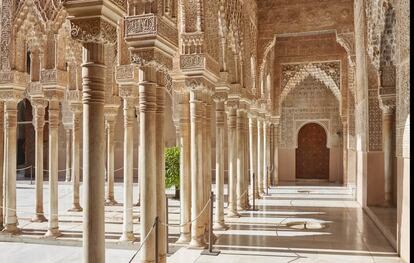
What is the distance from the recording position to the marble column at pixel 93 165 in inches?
140

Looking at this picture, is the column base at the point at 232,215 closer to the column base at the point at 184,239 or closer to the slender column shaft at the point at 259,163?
the column base at the point at 184,239

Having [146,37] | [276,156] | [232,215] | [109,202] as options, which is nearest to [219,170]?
[232,215]

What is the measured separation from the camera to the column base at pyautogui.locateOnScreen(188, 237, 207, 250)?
622 cm

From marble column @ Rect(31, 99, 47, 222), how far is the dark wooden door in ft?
40.5

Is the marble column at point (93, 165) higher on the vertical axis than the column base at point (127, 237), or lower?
higher

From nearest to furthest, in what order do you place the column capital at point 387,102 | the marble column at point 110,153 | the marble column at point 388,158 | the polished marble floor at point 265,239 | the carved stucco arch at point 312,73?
the polished marble floor at point 265,239 < the column capital at point 387,102 < the marble column at point 388,158 < the marble column at point 110,153 < the carved stucco arch at point 312,73

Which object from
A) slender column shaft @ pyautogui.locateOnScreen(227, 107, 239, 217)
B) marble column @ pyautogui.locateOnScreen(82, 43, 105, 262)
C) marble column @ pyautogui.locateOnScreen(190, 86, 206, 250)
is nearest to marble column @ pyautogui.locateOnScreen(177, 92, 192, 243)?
marble column @ pyautogui.locateOnScreen(190, 86, 206, 250)

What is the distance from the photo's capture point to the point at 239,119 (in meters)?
9.52

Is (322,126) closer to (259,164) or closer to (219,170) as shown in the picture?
(259,164)

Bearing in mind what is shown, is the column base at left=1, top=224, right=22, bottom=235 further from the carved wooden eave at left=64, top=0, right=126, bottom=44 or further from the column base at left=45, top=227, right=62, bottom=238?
the carved wooden eave at left=64, top=0, right=126, bottom=44

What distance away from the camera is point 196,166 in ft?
21.0

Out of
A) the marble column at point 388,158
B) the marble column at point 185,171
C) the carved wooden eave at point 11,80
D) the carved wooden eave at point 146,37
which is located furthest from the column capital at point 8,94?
the marble column at point 388,158

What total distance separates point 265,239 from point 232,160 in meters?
2.16

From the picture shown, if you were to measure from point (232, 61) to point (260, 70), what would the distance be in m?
2.94
